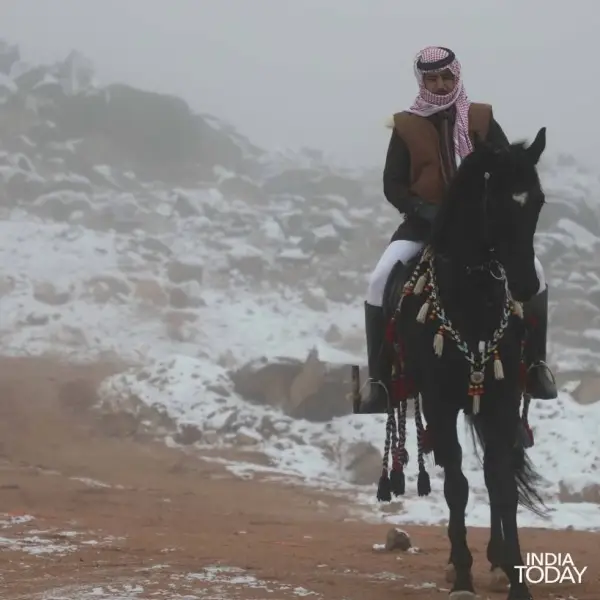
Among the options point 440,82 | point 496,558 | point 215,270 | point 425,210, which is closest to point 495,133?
point 440,82

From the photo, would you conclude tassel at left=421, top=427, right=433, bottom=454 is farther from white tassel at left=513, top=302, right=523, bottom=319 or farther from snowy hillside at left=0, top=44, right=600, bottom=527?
snowy hillside at left=0, top=44, right=600, bottom=527

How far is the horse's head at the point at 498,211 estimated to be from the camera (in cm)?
437

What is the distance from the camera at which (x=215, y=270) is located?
30.5m

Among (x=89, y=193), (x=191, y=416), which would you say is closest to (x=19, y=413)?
(x=191, y=416)

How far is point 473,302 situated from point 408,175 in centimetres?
130

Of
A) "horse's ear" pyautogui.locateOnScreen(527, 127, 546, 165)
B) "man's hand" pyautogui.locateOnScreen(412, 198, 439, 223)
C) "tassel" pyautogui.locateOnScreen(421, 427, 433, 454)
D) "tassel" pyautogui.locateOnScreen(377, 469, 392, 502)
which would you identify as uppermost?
"horse's ear" pyautogui.locateOnScreen(527, 127, 546, 165)

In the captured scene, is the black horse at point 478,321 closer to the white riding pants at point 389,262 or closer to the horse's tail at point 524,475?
the white riding pants at point 389,262

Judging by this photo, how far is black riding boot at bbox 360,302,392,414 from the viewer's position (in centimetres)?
579

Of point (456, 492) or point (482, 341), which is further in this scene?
point (456, 492)

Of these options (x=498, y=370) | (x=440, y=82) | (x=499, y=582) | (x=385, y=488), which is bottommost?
(x=499, y=582)

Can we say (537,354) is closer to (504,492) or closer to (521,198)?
(504,492)

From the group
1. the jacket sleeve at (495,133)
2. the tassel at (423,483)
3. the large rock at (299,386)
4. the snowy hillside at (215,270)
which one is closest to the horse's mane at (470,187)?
the jacket sleeve at (495,133)

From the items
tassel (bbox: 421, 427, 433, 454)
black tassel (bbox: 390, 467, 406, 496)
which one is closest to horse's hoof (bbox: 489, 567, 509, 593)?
black tassel (bbox: 390, 467, 406, 496)

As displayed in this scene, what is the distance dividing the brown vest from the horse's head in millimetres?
701
